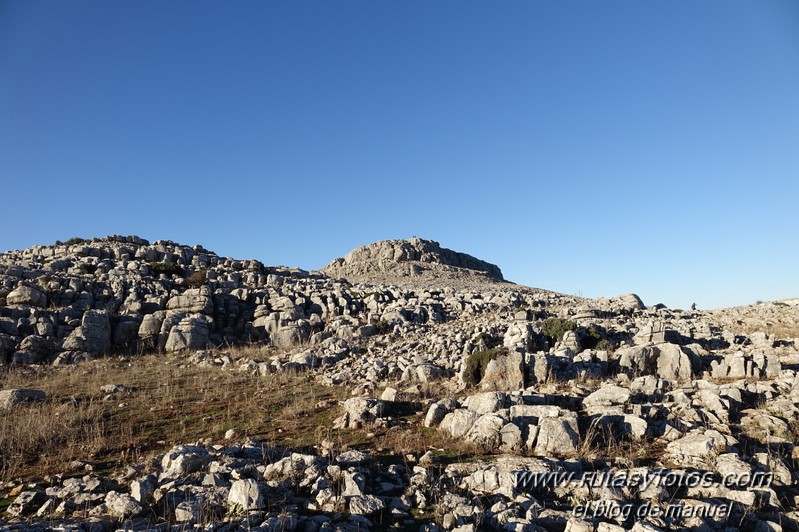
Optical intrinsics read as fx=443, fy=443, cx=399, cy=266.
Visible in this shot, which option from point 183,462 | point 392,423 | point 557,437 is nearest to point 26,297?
point 183,462

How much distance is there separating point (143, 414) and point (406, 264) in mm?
57157

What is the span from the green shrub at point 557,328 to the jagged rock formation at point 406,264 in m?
37.8

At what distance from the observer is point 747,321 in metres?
24.0

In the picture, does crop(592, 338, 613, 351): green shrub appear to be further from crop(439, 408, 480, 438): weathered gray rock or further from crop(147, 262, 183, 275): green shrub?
crop(147, 262, 183, 275): green shrub

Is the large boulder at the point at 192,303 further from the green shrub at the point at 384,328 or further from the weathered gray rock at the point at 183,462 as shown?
the weathered gray rock at the point at 183,462

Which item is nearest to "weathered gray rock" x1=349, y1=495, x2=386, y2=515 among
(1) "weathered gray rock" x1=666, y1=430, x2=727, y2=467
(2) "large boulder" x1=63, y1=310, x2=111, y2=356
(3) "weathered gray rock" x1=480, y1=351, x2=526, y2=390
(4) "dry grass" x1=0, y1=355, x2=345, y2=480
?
(4) "dry grass" x1=0, y1=355, x2=345, y2=480

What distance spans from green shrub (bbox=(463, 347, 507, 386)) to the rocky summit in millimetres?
64

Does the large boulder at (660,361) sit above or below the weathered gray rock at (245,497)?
above

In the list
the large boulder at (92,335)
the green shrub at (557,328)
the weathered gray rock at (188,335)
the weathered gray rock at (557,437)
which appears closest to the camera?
the weathered gray rock at (557,437)

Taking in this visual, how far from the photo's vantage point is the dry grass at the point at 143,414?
368 inches

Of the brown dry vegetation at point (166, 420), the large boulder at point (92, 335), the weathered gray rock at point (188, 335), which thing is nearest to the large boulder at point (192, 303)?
the weathered gray rock at point (188, 335)

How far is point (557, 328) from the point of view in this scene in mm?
18328

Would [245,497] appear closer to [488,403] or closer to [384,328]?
[488,403]

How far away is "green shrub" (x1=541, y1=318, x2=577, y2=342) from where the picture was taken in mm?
18078
